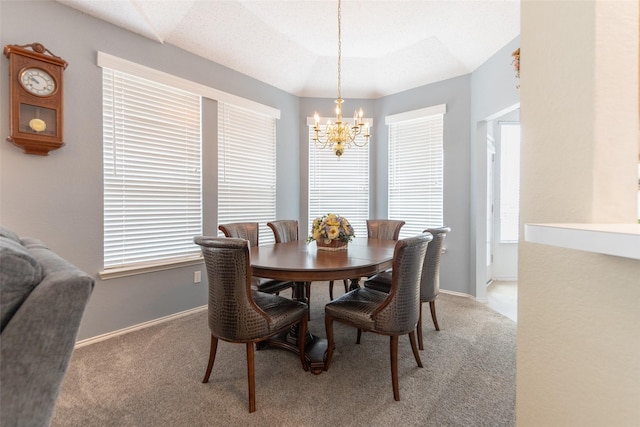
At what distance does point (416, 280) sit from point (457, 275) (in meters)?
2.31

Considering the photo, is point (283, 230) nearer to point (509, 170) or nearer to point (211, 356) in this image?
point (211, 356)

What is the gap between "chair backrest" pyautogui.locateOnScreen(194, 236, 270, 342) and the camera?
1579 millimetres

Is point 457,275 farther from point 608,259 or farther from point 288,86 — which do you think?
point 288,86

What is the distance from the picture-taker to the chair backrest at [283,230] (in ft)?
10.3

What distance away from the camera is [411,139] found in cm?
418

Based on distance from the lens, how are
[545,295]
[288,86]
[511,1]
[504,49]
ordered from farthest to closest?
[288,86], [504,49], [511,1], [545,295]

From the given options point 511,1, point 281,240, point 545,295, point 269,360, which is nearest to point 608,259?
point 545,295

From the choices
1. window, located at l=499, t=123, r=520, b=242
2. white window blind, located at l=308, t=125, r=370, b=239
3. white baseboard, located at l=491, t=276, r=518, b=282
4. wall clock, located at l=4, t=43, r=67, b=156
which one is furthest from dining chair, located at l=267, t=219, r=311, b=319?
window, located at l=499, t=123, r=520, b=242

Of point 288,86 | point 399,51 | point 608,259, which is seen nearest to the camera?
point 608,259

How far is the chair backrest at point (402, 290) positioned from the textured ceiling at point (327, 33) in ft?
8.37

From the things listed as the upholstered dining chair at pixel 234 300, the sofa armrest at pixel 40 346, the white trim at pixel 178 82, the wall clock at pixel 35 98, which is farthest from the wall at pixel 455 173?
the wall clock at pixel 35 98

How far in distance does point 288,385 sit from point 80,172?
2.41 meters

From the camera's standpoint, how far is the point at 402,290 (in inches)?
69.7

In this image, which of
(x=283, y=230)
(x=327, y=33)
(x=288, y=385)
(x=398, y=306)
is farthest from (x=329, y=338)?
(x=327, y=33)
